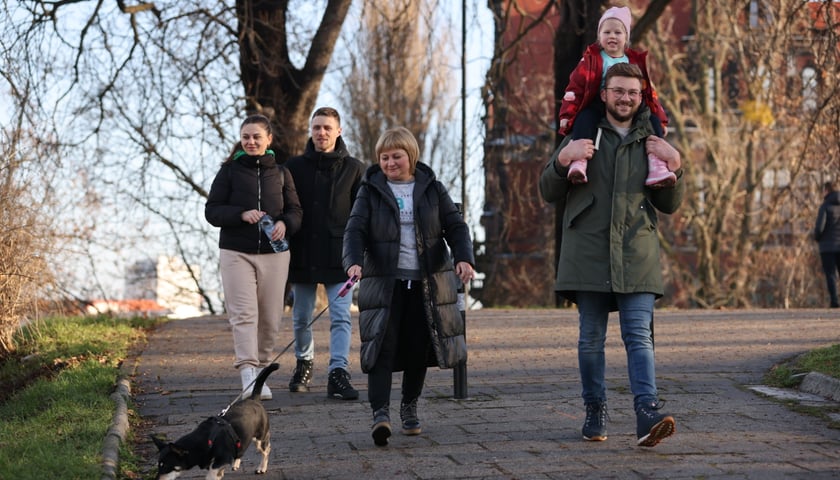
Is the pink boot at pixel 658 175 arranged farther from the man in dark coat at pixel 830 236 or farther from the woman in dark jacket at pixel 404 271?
the man in dark coat at pixel 830 236

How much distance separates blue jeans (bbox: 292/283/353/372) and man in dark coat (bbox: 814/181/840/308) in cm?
1271

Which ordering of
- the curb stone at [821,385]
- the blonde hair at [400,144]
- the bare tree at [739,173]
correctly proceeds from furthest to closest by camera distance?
the bare tree at [739,173], the curb stone at [821,385], the blonde hair at [400,144]

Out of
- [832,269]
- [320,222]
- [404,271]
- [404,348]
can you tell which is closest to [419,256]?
[404,271]

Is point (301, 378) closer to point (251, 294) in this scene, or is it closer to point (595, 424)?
point (251, 294)

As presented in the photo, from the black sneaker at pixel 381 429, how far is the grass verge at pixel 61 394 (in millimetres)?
1354

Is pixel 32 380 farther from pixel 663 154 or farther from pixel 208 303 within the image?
pixel 208 303

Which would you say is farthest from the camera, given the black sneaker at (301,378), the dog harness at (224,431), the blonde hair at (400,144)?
the black sneaker at (301,378)

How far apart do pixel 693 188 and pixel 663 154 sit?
25.4 metres

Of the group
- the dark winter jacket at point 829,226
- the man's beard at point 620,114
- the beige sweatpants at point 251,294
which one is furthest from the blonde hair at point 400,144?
the dark winter jacket at point 829,226

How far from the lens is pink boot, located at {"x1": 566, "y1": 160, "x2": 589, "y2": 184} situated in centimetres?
632

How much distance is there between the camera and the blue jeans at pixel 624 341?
6.30 m

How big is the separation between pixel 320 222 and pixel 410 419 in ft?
8.13

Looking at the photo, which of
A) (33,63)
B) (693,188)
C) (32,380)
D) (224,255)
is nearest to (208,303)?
(33,63)

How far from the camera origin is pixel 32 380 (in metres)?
10.4
